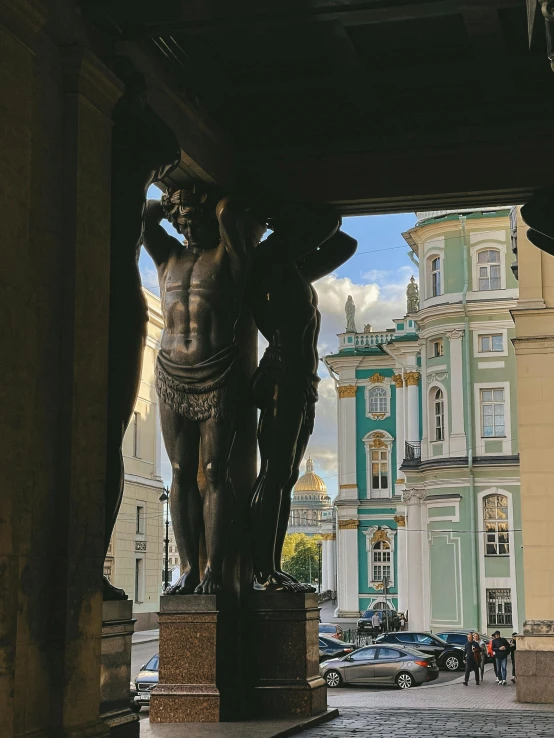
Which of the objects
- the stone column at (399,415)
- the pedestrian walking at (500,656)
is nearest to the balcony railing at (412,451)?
the stone column at (399,415)

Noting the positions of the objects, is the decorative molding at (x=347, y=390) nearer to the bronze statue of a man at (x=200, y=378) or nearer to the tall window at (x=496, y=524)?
the tall window at (x=496, y=524)

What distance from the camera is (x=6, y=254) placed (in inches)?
259

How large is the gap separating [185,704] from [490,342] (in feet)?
130

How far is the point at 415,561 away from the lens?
167 feet

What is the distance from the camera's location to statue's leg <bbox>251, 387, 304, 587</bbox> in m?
11.7

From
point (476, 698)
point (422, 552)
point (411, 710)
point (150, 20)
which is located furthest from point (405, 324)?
point (150, 20)

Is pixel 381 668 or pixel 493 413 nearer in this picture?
pixel 381 668

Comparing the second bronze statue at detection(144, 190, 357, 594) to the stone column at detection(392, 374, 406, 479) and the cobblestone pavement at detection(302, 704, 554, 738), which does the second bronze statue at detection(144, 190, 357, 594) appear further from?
the stone column at detection(392, 374, 406, 479)

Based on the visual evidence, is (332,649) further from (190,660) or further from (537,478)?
(190,660)

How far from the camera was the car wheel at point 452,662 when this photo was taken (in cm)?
3738

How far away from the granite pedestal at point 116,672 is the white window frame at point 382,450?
192 feet

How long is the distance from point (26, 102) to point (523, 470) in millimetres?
17095

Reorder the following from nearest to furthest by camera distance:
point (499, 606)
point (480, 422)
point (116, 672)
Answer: point (116, 672)
point (499, 606)
point (480, 422)

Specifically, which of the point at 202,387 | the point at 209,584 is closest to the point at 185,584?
the point at 209,584
